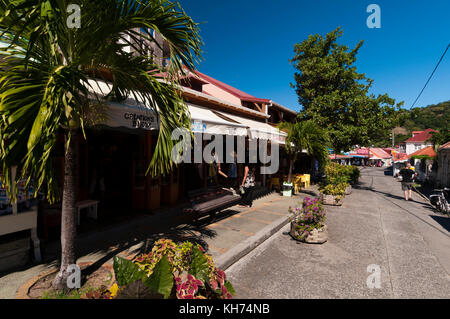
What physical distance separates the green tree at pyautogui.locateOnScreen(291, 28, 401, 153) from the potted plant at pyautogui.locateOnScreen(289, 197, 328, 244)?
34.9 ft

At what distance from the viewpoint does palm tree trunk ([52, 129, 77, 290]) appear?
2.99m

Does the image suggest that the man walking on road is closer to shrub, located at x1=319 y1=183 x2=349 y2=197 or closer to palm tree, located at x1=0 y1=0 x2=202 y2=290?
shrub, located at x1=319 y1=183 x2=349 y2=197

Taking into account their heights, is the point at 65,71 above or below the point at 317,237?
above

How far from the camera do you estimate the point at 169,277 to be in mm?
2119

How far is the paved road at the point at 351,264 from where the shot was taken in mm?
3428

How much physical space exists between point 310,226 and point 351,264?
1.19m

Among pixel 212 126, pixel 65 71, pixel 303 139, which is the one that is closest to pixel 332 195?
pixel 303 139

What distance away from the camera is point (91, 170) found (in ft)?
23.3

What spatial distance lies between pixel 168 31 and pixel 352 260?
5.04 m

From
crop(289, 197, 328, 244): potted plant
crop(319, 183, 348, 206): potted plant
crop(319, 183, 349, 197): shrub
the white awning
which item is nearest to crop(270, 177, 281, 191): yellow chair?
crop(319, 183, 349, 197): shrub

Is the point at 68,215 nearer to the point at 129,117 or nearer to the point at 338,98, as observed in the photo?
the point at 129,117

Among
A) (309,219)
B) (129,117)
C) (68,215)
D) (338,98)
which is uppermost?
(338,98)

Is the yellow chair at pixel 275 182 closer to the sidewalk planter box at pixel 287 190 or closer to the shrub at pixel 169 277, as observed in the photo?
the sidewalk planter box at pixel 287 190

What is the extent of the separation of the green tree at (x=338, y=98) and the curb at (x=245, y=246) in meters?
10.8
